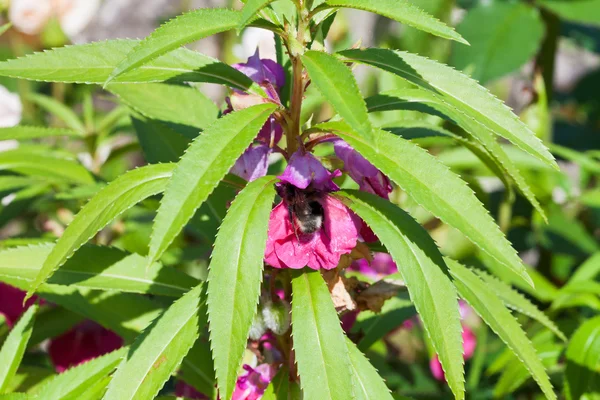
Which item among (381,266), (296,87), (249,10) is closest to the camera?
(249,10)

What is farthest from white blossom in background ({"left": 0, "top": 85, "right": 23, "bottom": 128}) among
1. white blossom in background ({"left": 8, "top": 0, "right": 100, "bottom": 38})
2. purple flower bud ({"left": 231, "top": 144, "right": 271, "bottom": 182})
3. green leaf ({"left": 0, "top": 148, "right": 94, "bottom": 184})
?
purple flower bud ({"left": 231, "top": 144, "right": 271, "bottom": 182})

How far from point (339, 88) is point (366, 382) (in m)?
0.38

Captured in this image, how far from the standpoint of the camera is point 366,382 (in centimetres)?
87

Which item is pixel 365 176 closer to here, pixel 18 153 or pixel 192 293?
pixel 192 293

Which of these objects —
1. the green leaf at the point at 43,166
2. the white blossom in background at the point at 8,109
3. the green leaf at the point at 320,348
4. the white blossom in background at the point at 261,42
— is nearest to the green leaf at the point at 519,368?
the green leaf at the point at 320,348

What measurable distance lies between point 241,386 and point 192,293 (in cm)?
18

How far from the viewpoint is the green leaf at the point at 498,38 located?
5.92 feet

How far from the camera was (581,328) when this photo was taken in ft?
3.96

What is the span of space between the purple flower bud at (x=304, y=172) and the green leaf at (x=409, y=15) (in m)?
0.18

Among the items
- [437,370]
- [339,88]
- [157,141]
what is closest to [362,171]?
[339,88]

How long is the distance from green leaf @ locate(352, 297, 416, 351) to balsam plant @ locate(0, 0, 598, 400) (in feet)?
0.61

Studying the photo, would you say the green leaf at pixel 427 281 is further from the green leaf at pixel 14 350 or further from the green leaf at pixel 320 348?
the green leaf at pixel 14 350

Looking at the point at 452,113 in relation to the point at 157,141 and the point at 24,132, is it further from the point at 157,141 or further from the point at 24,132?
the point at 24,132

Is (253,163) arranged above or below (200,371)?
above
